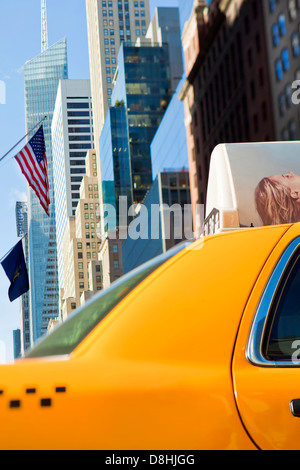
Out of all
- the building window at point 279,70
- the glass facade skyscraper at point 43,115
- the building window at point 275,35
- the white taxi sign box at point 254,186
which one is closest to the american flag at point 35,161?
the white taxi sign box at point 254,186

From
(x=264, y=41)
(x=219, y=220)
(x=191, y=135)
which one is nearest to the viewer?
(x=219, y=220)

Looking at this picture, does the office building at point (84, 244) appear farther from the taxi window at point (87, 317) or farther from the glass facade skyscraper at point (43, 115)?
the taxi window at point (87, 317)

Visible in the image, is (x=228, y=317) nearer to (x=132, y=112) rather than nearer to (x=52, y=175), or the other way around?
(x=132, y=112)

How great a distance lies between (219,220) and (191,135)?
7111 centimetres

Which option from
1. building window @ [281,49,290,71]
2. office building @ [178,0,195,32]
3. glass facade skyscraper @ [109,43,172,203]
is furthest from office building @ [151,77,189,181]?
building window @ [281,49,290,71]

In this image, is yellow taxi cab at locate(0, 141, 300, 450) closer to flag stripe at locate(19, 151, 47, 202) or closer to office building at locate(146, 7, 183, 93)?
flag stripe at locate(19, 151, 47, 202)

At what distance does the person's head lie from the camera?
5508 mm

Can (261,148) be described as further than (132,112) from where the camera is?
No

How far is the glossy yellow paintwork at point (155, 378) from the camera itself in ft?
6.37

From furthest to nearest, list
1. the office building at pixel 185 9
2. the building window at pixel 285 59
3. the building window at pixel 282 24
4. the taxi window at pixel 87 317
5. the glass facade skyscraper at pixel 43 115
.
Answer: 1. the glass facade skyscraper at pixel 43 115
2. the office building at pixel 185 9
3. the building window at pixel 282 24
4. the building window at pixel 285 59
5. the taxi window at pixel 87 317

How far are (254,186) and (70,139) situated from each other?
177 meters

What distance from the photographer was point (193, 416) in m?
2.01

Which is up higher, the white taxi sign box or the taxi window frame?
the white taxi sign box

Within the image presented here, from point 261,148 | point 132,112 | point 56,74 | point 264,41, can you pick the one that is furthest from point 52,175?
point 261,148
